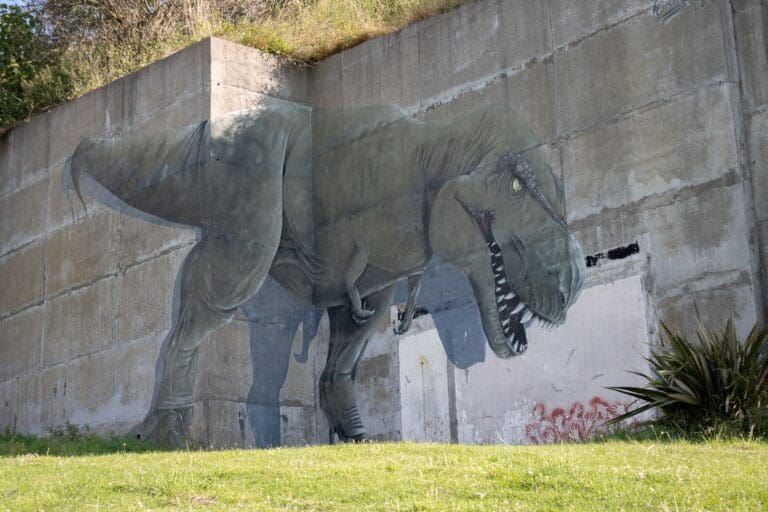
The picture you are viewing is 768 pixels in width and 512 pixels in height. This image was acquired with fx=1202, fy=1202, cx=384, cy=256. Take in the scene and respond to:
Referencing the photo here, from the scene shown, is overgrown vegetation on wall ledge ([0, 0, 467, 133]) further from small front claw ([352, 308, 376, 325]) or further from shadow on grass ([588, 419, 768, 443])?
shadow on grass ([588, 419, 768, 443])

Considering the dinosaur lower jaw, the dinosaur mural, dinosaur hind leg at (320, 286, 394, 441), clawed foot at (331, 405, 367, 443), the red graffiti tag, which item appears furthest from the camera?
dinosaur hind leg at (320, 286, 394, 441)

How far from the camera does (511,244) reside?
15.6m

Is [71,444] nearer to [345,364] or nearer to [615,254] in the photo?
[345,364]

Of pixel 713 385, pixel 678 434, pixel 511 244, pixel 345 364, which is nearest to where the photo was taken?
pixel 678 434

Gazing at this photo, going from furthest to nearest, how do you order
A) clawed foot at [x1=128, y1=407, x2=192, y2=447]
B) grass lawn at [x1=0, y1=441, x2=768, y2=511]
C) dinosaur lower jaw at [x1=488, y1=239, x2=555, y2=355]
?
clawed foot at [x1=128, y1=407, x2=192, y2=447]
dinosaur lower jaw at [x1=488, y1=239, x2=555, y2=355]
grass lawn at [x1=0, y1=441, x2=768, y2=511]

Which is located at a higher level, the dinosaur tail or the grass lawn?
the dinosaur tail

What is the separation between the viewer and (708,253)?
1336 cm

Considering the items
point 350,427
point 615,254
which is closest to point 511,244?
point 615,254

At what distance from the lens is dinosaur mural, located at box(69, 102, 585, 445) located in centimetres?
1571

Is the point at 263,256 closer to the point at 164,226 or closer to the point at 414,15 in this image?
the point at 164,226

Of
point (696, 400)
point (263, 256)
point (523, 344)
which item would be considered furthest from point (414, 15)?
point (696, 400)

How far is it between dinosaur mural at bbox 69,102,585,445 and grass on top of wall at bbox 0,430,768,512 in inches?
182

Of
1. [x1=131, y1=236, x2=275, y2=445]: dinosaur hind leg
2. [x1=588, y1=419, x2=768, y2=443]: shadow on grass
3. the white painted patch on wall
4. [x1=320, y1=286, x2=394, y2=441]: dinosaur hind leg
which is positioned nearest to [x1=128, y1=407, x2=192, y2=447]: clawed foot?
[x1=131, y1=236, x2=275, y2=445]: dinosaur hind leg

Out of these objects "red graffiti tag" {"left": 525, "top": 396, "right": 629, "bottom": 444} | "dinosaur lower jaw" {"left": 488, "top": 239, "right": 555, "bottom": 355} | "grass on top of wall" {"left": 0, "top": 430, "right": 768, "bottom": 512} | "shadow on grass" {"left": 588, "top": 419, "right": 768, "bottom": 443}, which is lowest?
"grass on top of wall" {"left": 0, "top": 430, "right": 768, "bottom": 512}
